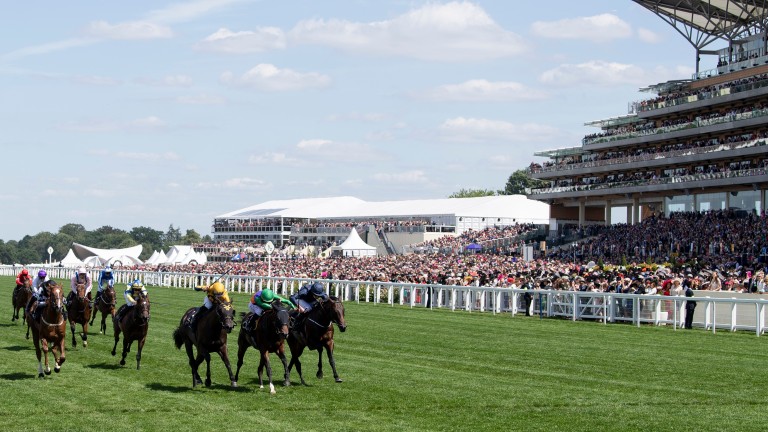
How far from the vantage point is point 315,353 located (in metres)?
19.0

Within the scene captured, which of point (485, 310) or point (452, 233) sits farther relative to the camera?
point (452, 233)

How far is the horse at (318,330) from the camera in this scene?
14734 millimetres

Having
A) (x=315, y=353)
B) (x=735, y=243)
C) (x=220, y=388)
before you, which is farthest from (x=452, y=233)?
(x=220, y=388)

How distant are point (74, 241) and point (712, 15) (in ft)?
412

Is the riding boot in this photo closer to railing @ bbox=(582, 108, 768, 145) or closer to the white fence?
the white fence

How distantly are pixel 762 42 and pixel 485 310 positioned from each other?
33.2 m

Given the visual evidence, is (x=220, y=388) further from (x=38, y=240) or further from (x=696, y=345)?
(x=38, y=240)

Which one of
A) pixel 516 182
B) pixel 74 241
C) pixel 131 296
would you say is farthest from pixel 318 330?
pixel 74 241

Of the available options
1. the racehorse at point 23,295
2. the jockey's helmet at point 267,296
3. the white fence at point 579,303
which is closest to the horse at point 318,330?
the jockey's helmet at point 267,296

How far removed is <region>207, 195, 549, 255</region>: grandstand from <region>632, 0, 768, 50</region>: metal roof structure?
15.8 meters

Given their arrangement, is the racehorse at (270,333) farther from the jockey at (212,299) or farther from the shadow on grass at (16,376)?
the shadow on grass at (16,376)

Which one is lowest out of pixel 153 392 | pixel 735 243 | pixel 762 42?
pixel 153 392

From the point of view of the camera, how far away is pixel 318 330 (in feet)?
48.7


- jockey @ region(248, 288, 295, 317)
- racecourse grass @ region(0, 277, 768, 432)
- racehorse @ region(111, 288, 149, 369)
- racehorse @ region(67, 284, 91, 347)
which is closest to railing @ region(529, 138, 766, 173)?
racecourse grass @ region(0, 277, 768, 432)
